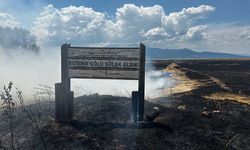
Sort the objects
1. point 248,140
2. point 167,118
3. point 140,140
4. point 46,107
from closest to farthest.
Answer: point 140,140 → point 248,140 → point 167,118 → point 46,107

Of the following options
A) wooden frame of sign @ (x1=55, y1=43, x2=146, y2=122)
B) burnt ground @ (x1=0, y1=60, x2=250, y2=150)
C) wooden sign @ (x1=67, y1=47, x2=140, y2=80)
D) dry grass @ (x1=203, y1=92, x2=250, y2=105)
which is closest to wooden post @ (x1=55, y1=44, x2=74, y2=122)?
wooden frame of sign @ (x1=55, y1=43, x2=146, y2=122)

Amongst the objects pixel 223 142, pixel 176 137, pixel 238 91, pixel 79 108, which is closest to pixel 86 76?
pixel 79 108

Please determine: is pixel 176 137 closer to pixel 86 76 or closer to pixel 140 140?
pixel 140 140

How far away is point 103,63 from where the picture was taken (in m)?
10.2

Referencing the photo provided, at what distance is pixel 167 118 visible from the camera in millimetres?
9969

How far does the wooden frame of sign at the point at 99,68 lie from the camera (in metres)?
9.83

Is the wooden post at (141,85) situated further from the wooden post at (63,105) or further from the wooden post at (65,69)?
the wooden post at (65,69)

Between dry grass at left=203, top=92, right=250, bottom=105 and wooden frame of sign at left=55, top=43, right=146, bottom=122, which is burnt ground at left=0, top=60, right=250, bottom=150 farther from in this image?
dry grass at left=203, top=92, right=250, bottom=105

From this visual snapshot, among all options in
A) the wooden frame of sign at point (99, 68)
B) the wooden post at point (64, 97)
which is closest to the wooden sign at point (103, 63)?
the wooden frame of sign at point (99, 68)

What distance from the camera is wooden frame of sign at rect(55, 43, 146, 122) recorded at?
32.2ft

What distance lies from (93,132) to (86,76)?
2.04 meters

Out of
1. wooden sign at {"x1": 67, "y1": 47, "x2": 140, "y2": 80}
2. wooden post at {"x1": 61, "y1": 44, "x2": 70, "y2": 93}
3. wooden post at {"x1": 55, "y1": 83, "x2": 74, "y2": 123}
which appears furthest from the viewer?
wooden post at {"x1": 61, "y1": 44, "x2": 70, "y2": 93}

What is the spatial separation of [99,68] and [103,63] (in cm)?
19

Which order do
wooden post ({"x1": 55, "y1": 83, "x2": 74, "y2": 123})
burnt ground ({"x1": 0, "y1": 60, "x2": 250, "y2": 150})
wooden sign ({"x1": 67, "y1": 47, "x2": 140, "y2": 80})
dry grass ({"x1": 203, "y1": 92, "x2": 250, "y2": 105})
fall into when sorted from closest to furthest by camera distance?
burnt ground ({"x1": 0, "y1": 60, "x2": 250, "y2": 150}), wooden post ({"x1": 55, "y1": 83, "x2": 74, "y2": 123}), wooden sign ({"x1": 67, "y1": 47, "x2": 140, "y2": 80}), dry grass ({"x1": 203, "y1": 92, "x2": 250, "y2": 105})
